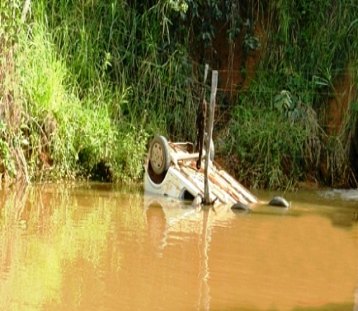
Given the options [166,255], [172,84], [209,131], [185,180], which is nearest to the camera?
[166,255]

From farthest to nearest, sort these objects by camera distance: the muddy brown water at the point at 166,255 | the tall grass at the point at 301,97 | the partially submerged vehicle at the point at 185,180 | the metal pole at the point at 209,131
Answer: the tall grass at the point at 301,97
the partially submerged vehicle at the point at 185,180
the metal pole at the point at 209,131
the muddy brown water at the point at 166,255

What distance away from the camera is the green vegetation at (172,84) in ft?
30.0

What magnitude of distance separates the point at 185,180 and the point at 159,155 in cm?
48

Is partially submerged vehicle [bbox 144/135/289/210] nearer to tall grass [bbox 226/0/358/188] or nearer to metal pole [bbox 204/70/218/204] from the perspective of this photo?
metal pole [bbox 204/70/218/204]

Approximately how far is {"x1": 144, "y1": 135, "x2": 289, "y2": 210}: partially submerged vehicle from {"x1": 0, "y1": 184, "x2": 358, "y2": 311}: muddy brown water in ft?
0.85

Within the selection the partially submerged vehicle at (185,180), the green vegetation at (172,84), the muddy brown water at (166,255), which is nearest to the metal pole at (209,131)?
the partially submerged vehicle at (185,180)

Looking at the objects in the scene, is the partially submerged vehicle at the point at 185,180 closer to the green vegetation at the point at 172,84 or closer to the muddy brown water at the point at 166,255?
the muddy brown water at the point at 166,255

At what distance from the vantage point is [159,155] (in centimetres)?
877

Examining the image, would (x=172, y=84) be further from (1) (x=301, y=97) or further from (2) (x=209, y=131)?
(2) (x=209, y=131)

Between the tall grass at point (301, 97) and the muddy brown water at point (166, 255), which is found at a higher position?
the tall grass at point (301, 97)

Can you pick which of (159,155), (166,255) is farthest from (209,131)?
(166,255)

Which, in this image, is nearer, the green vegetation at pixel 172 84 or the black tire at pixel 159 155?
the black tire at pixel 159 155

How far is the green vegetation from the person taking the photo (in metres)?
9.14

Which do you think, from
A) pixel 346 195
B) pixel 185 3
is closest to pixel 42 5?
pixel 185 3
